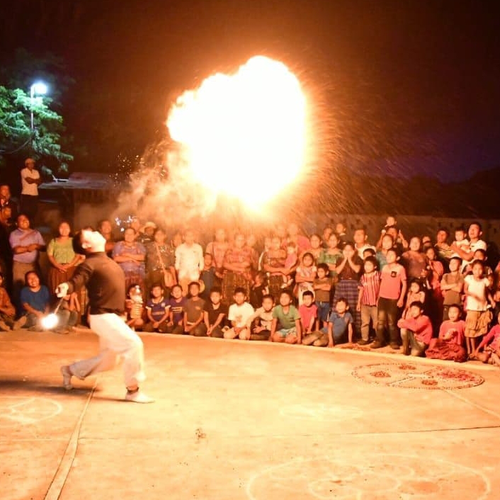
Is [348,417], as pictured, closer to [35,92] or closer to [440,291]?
[440,291]

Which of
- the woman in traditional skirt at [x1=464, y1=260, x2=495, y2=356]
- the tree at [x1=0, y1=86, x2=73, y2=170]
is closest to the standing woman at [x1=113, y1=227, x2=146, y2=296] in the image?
the woman in traditional skirt at [x1=464, y1=260, x2=495, y2=356]

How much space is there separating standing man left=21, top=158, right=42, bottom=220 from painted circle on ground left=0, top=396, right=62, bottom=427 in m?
7.91

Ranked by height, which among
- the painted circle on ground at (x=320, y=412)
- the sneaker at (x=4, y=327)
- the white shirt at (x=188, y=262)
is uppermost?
the white shirt at (x=188, y=262)

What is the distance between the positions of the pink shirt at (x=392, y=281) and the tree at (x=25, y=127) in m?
10.4

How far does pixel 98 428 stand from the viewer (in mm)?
6629

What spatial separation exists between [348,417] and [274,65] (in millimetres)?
9217

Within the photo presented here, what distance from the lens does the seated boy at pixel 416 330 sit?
10.6 metres

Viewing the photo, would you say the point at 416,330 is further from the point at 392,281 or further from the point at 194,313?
the point at 194,313

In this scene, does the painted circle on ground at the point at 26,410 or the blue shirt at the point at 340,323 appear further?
the blue shirt at the point at 340,323

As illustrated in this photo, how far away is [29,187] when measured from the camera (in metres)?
14.8

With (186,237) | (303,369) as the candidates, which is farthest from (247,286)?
(303,369)

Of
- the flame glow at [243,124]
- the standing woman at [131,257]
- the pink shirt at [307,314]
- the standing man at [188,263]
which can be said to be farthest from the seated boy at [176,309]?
the flame glow at [243,124]

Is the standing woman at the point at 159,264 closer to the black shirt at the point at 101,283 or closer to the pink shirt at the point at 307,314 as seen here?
the pink shirt at the point at 307,314

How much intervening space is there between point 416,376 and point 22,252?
7.53 m
